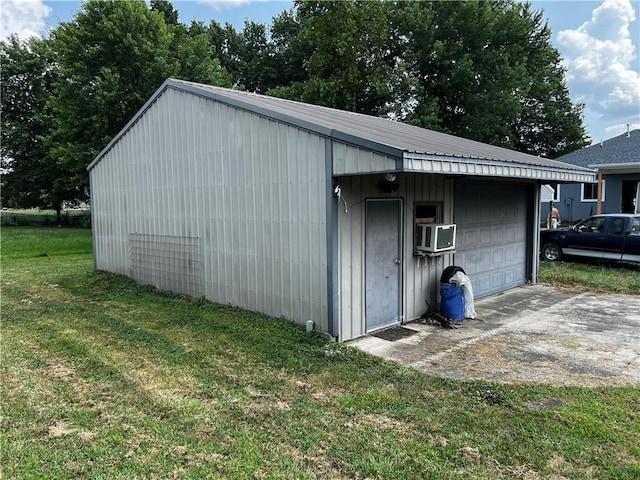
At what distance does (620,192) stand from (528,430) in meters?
17.2

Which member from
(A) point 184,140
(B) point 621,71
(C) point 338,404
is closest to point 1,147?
(A) point 184,140

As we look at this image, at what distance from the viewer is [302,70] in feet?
88.3

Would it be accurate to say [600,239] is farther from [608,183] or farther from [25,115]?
[25,115]

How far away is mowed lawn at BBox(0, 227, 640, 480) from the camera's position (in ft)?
9.42

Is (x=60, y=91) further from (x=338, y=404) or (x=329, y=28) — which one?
(x=338, y=404)

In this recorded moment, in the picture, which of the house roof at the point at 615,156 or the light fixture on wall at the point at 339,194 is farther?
the house roof at the point at 615,156

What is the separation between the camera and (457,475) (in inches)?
109

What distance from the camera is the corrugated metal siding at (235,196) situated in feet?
18.6

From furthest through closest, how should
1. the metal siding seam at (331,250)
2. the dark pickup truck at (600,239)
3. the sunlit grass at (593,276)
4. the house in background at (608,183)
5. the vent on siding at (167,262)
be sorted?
the house in background at (608,183), the dark pickup truck at (600,239), the sunlit grass at (593,276), the vent on siding at (167,262), the metal siding seam at (331,250)

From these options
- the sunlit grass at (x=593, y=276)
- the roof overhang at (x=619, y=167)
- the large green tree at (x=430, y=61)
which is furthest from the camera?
the large green tree at (x=430, y=61)

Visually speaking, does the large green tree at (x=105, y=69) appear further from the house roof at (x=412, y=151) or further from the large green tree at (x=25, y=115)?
the house roof at (x=412, y=151)

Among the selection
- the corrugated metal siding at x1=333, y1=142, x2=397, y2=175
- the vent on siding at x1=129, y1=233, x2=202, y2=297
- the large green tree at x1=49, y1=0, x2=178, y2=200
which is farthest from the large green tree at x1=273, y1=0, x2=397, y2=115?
the corrugated metal siding at x1=333, y1=142, x2=397, y2=175

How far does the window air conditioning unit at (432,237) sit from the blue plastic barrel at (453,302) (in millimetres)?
587

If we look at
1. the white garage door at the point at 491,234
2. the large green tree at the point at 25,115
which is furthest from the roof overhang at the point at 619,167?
the large green tree at the point at 25,115
